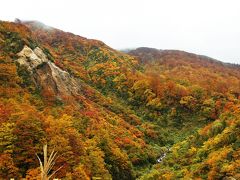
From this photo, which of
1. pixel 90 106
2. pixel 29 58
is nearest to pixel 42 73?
pixel 29 58

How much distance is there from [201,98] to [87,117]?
52.9 m

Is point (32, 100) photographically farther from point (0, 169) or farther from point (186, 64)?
point (186, 64)

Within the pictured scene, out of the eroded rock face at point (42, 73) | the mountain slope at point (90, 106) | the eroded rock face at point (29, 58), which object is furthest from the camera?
the eroded rock face at point (29, 58)

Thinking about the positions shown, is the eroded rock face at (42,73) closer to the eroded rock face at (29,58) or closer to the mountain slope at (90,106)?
the eroded rock face at (29,58)

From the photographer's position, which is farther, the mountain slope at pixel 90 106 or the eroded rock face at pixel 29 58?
the eroded rock face at pixel 29 58

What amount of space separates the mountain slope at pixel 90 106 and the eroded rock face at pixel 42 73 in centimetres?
20

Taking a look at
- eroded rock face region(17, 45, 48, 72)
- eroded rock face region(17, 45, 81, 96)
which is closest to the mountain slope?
eroded rock face region(17, 45, 48, 72)

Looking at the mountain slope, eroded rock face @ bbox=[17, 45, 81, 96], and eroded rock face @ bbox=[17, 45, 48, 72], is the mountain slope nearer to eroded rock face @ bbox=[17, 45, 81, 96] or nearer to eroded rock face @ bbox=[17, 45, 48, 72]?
eroded rock face @ bbox=[17, 45, 48, 72]

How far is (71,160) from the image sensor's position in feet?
128

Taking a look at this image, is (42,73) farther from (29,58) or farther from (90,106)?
(90,106)

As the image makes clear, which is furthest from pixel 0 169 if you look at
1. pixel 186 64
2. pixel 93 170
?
pixel 186 64

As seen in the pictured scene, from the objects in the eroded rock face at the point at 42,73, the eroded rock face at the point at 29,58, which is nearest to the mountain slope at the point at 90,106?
the eroded rock face at the point at 29,58

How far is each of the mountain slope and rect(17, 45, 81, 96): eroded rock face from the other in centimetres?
20

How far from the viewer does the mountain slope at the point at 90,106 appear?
37.1 meters
